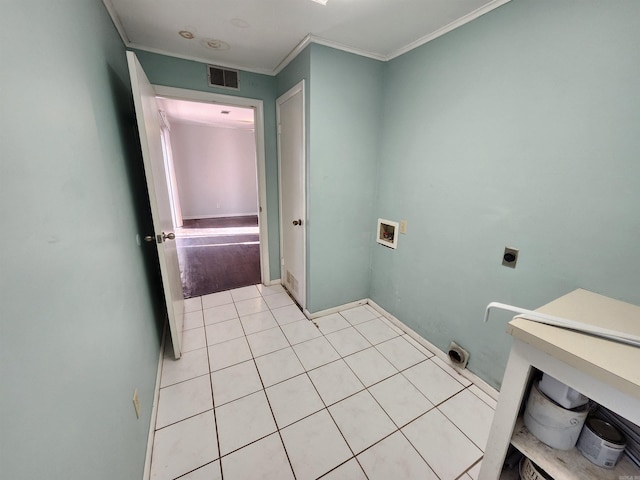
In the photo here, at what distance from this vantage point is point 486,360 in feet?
5.44

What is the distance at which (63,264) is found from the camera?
723mm

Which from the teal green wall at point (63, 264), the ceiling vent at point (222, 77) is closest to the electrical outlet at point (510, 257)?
the teal green wall at point (63, 264)

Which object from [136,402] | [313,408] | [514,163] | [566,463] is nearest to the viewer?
[566,463]

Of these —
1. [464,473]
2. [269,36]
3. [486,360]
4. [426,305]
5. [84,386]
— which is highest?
[269,36]

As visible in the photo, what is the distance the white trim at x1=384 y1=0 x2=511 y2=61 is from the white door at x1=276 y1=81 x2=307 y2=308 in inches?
33.7

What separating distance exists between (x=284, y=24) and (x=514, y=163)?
1.72 meters

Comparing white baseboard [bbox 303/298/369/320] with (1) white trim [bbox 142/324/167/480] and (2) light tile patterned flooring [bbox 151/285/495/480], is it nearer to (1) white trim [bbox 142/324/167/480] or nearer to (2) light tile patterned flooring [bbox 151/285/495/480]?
(2) light tile patterned flooring [bbox 151/285/495/480]

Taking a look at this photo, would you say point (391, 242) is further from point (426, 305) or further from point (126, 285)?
point (126, 285)

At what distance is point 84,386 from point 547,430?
1535 millimetres

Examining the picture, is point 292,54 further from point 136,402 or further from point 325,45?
point 136,402

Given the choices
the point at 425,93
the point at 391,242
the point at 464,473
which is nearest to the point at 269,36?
the point at 425,93

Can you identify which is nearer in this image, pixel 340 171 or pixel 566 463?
pixel 566 463

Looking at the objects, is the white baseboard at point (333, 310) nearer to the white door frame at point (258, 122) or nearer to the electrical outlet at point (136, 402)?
the white door frame at point (258, 122)

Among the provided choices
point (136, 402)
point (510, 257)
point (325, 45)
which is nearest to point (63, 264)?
point (136, 402)
